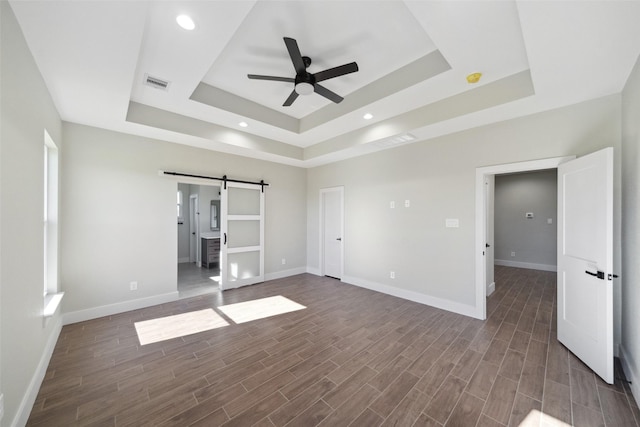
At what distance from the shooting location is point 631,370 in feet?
6.79

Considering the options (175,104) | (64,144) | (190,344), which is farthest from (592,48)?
(64,144)

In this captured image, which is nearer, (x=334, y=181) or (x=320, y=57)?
(x=320, y=57)

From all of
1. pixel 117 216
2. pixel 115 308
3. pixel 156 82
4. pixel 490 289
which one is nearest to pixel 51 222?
pixel 117 216

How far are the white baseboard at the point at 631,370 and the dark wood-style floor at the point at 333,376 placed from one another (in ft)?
0.24

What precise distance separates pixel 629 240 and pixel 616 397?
1.38m

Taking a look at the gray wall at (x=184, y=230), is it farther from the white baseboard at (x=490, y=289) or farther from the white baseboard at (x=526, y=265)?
the white baseboard at (x=526, y=265)

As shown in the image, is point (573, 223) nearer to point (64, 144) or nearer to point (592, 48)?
point (592, 48)

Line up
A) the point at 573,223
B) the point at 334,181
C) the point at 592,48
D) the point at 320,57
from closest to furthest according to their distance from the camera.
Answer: the point at 592,48 < the point at 573,223 < the point at 320,57 < the point at 334,181

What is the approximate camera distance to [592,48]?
1883 mm

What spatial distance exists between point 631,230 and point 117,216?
6.17 meters

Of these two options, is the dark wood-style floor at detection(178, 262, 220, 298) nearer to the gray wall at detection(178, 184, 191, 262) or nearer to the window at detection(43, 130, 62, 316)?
the gray wall at detection(178, 184, 191, 262)

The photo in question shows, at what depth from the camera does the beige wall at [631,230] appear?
201 cm

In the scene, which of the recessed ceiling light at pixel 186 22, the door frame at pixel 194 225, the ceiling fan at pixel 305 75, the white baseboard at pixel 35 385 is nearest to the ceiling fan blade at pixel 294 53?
the ceiling fan at pixel 305 75

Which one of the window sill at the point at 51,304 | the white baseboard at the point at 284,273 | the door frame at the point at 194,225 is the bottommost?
the white baseboard at the point at 284,273
